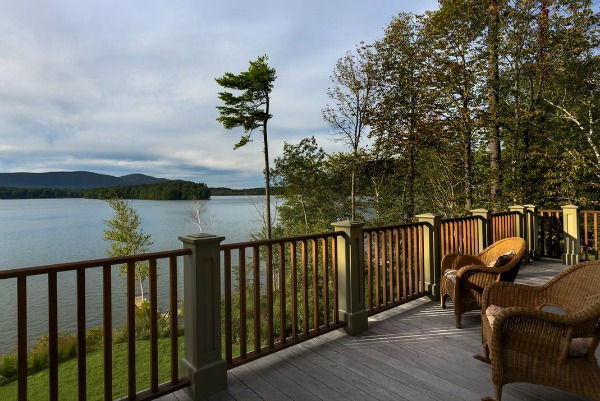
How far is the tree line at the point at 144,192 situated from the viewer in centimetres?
2822

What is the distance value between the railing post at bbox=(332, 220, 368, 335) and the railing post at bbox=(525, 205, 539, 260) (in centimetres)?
470

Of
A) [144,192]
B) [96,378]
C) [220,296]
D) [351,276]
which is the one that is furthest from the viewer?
[144,192]

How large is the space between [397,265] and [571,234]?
4163 millimetres

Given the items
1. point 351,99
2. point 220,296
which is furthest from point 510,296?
point 351,99

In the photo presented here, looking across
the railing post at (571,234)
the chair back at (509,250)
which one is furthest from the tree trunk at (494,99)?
the chair back at (509,250)

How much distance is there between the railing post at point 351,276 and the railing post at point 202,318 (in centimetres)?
124

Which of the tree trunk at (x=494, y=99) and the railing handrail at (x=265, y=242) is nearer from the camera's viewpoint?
the railing handrail at (x=265, y=242)

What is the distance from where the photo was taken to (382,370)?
7.58ft

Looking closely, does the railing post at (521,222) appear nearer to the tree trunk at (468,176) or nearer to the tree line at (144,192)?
the tree trunk at (468,176)

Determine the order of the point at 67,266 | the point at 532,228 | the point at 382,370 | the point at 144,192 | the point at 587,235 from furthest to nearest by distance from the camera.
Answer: the point at 144,192
the point at 532,228
the point at 587,235
the point at 382,370
the point at 67,266

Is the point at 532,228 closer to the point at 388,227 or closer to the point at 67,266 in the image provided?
the point at 388,227

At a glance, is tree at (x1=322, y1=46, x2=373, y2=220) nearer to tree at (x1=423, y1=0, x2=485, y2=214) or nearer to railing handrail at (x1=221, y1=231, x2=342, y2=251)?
tree at (x1=423, y1=0, x2=485, y2=214)

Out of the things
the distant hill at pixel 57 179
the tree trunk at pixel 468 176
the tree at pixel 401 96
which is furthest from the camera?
the distant hill at pixel 57 179

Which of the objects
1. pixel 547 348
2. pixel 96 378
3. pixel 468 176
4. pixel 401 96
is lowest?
pixel 96 378
